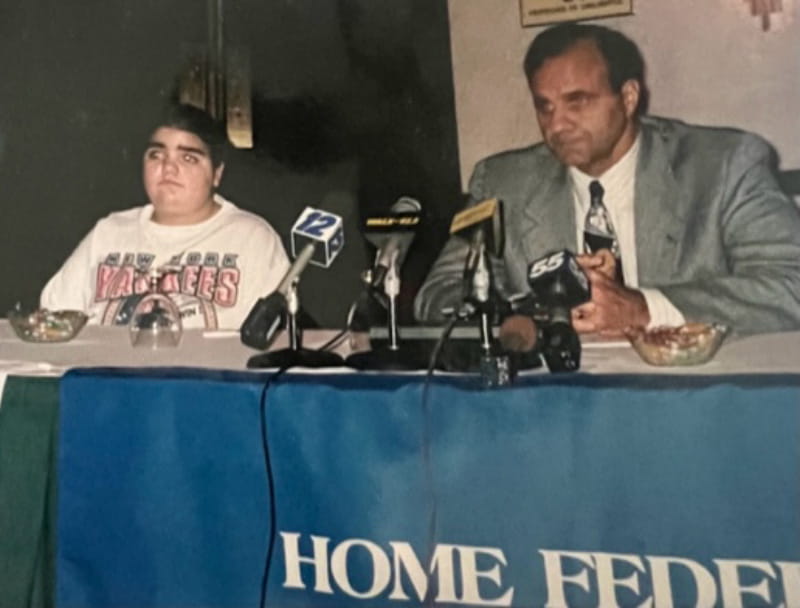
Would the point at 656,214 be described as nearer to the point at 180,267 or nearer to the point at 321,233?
the point at 321,233

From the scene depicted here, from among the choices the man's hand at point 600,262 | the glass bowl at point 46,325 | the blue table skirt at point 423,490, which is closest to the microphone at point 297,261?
the blue table skirt at point 423,490

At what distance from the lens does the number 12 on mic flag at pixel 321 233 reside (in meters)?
1.96

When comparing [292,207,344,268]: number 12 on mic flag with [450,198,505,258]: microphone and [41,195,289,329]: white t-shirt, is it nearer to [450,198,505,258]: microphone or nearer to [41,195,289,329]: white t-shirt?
[41,195,289,329]: white t-shirt

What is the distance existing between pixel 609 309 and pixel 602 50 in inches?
18.8

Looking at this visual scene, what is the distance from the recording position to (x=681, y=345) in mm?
1490

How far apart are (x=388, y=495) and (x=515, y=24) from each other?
37.1 inches

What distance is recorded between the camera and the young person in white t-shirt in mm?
2074

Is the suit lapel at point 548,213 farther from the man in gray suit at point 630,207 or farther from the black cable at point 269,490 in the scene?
the black cable at point 269,490

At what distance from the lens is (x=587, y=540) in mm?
1401

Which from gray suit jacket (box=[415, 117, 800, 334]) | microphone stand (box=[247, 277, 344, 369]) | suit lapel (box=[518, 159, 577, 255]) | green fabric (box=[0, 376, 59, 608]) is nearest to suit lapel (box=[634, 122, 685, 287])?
gray suit jacket (box=[415, 117, 800, 334])

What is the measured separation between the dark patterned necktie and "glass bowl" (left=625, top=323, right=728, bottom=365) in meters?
0.37

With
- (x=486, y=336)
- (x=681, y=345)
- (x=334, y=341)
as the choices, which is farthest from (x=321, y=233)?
(x=681, y=345)

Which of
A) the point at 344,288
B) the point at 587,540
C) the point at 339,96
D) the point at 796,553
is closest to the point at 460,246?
the point at 344,288

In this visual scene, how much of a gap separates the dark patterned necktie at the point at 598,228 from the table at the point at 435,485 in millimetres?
323
